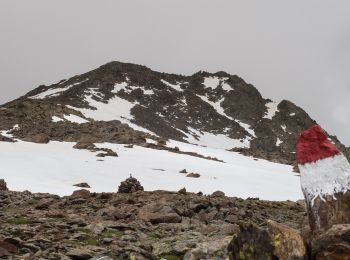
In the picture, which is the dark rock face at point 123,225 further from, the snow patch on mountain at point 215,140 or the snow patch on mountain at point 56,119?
the snow patch on mountain at point 215,140

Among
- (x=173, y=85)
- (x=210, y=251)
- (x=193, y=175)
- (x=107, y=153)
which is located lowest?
(x=210, y=251)

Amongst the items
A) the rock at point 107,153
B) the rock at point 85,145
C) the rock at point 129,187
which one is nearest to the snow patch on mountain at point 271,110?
the rock at point 85,145

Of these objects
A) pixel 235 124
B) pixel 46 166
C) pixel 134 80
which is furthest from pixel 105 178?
pixel 134 80

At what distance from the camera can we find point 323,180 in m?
8.55

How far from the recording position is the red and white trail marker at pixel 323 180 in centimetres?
838

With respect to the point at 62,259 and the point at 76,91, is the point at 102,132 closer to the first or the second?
the point at 62,259

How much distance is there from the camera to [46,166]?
1215 inches

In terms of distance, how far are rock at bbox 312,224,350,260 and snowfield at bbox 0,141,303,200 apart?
717 inches

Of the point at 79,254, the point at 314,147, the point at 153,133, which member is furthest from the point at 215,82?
the point at 314,147

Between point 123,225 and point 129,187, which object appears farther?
point 129,187

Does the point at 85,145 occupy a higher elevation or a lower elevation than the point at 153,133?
lower

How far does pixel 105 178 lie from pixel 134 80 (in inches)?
4298

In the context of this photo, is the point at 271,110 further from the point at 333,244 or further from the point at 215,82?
the point at 333,244

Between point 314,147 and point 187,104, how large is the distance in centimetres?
12057
